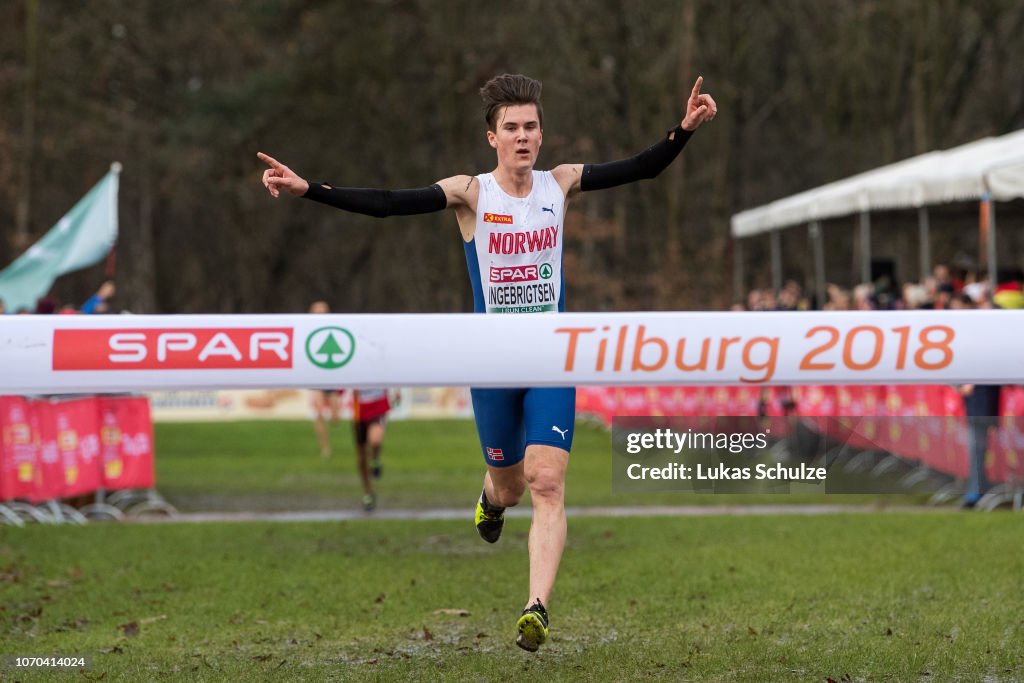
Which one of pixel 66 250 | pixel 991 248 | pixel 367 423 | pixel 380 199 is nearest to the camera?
pixel 380 199

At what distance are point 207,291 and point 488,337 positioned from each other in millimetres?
49511

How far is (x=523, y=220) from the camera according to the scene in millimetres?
7035

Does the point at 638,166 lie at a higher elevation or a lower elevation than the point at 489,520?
higher

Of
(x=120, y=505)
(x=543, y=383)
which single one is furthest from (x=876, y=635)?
(x=120, y=505)

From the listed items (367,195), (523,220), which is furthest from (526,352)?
(367,195)

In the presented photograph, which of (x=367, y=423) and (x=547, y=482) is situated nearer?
(x=547, y=482)

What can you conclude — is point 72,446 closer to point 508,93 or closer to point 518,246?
point 518,246

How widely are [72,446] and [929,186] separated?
9.24 meters

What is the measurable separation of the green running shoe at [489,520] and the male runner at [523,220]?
0.71m

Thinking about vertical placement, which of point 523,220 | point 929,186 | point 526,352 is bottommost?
point 526,352

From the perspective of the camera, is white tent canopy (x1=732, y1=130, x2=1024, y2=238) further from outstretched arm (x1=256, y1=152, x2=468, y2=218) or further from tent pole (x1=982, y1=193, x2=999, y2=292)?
outstretched arm (x1=256, y1=152, x2=468, y2=218)

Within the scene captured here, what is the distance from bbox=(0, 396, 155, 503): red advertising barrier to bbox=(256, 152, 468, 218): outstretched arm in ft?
27.3

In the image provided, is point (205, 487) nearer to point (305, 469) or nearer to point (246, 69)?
point (305, 469)

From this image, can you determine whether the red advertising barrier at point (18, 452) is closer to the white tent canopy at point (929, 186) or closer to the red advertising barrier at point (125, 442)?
the red advertising barrier at point (125, 442)
